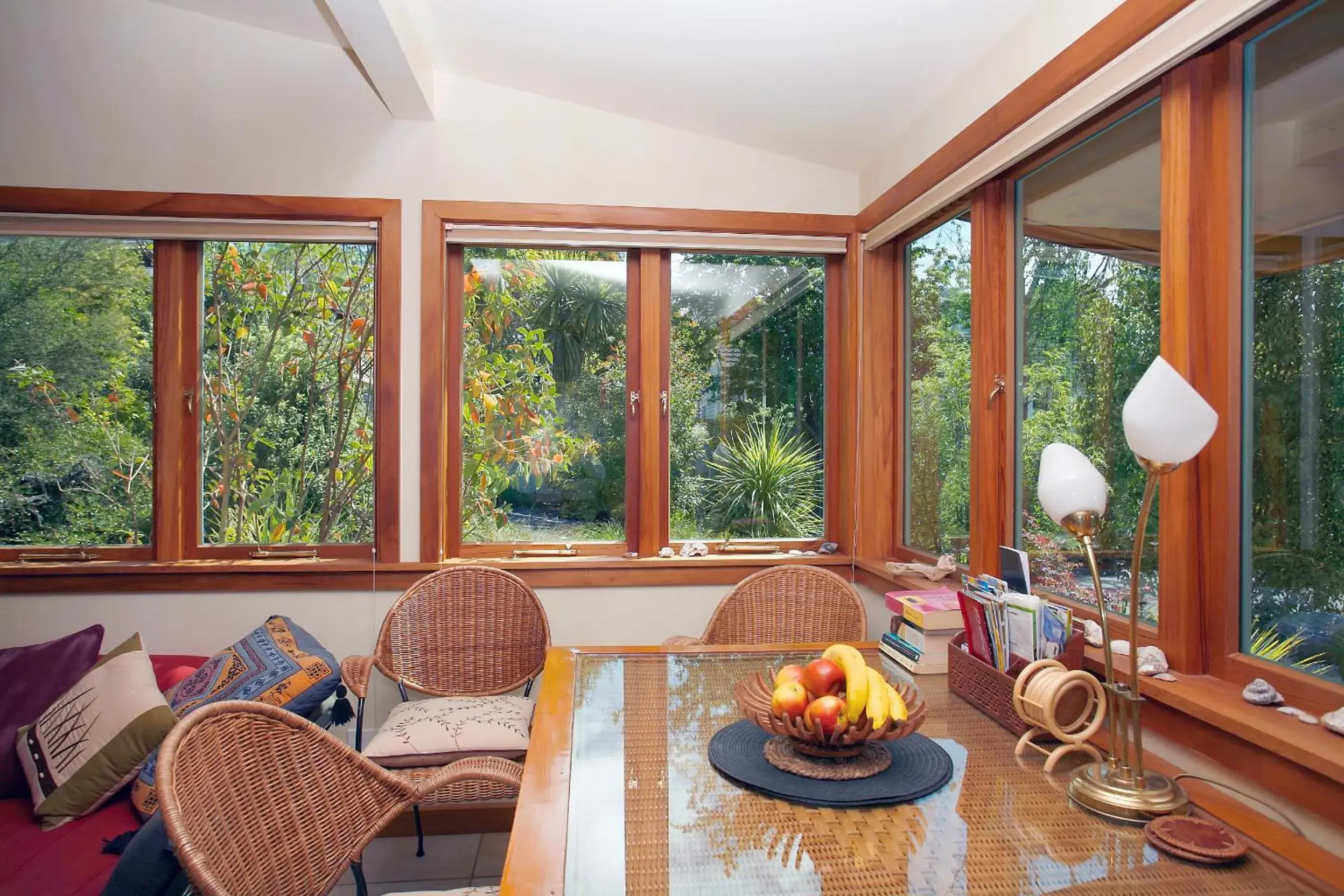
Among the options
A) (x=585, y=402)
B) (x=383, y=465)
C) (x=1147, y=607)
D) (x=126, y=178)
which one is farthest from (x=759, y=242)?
(x=126, y=178)

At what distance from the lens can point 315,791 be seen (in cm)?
150

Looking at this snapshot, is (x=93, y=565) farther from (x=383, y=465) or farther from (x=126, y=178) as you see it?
(x=126, y=178)

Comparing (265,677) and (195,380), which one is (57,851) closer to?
(265,677)

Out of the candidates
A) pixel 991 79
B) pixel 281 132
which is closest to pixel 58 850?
pixel 281 132

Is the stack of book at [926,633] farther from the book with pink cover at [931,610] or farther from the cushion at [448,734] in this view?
the cushion at [448,734]

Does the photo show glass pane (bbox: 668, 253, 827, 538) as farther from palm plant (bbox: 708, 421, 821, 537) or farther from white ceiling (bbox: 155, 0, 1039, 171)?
white ceiling (bbox: 155, 0, 1039, 171)

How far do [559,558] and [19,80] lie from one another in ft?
8.90

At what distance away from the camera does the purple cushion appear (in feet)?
8.10

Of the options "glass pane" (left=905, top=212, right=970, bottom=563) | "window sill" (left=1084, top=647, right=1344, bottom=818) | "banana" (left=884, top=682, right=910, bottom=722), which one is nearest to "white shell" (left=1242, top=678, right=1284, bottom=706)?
"window sill" (left=1084, top=647, right=1344, bottom=818)

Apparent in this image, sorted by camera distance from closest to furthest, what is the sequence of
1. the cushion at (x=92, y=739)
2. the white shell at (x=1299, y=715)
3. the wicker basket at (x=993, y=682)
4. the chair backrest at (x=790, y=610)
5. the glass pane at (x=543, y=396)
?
the white shell at (x=1299, y=715), the wicker basket at (x=993, y=682), the cushion at (x=92, y=739), the chair backrest at (x=790, y=610), the glass pane at (x=543, y=396)

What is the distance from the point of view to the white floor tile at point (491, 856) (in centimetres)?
262

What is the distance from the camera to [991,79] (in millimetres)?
2309

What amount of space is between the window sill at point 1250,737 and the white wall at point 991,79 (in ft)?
4.84

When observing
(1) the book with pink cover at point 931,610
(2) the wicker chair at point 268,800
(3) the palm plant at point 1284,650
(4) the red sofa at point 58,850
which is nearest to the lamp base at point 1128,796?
(3) the palm plant at point 1284,650
